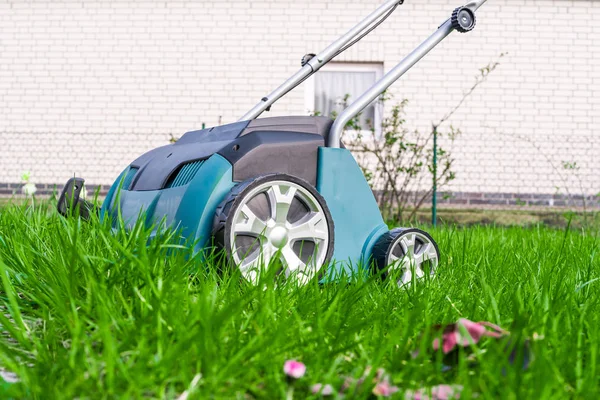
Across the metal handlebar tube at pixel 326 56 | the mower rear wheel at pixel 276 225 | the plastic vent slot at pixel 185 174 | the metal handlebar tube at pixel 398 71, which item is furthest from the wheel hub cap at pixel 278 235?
the metal handlebar tube at pixel 326 56

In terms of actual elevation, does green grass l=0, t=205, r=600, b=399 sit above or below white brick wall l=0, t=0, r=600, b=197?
below

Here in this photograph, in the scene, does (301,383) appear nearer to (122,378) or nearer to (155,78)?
(122,378)

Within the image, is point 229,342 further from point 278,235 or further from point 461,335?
point 278,235

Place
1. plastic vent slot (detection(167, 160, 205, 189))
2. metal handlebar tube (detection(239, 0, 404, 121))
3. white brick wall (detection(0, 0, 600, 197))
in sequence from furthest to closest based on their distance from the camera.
Answer: white brick wall (detection(0, 0, 600, 197))
metal handlebar tube (detection(239, 0, 404, 121))
plastic vent slot (detection(167, 160, 205, 189))

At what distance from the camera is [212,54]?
29.9ft

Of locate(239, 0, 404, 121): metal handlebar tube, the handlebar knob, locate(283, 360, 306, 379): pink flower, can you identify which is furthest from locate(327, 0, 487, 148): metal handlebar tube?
locate(283, 360, 306, 379): pink flower

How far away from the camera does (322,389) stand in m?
1.11

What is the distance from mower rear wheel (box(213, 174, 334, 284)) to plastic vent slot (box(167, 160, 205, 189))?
1.00 feet

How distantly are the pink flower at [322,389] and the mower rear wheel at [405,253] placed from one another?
132cm

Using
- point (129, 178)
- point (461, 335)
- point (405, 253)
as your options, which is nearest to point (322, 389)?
point (461, 335)

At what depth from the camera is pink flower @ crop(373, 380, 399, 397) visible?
1.09 m

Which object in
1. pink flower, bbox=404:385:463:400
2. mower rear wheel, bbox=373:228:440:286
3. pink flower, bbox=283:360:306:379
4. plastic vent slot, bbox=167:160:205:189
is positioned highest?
plastic vent slot, bbox=167:160:205:189

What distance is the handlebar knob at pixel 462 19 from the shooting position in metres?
3.17

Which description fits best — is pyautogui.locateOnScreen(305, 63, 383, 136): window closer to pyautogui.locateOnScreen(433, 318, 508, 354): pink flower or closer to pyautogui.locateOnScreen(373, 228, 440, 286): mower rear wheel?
pyautogui.locateOnScreen(373, 228, 440, 286): mower rear wheel
